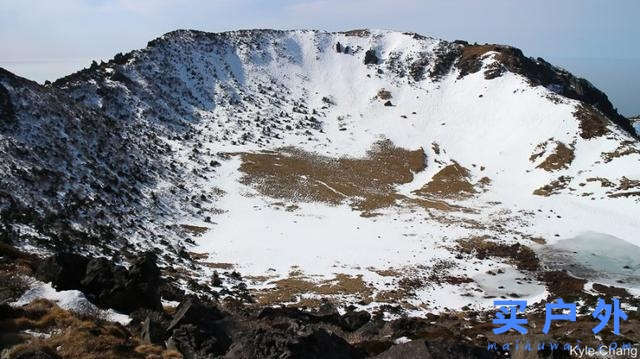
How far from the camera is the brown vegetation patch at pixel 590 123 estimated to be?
253 ft

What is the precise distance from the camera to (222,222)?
5894 cm

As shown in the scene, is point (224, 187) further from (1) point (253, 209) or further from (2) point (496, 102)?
(2) point (496, 102)

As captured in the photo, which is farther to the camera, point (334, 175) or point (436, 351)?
point (334, 175)

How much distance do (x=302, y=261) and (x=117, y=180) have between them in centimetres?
2667

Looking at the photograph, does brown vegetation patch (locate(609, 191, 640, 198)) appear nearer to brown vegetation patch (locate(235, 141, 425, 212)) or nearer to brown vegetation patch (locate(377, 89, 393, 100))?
brown vegetation patch (locate(235, 141, 425, 212))

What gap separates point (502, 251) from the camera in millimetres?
48312

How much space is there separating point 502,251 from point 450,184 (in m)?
26.7

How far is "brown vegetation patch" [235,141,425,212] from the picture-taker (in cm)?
A: 6897

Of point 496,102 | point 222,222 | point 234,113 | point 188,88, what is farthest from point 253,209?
point 496,102

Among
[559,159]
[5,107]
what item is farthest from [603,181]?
[5,107]

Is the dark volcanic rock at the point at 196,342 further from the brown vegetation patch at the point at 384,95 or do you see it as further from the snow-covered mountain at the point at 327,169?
the brown vegetation patch at the point at 384,95

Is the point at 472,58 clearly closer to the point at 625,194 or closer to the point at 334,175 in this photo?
the point at 334,175

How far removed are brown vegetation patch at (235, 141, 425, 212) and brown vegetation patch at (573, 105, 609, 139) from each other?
26741 mm

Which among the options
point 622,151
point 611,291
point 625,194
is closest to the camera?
point 611,291
